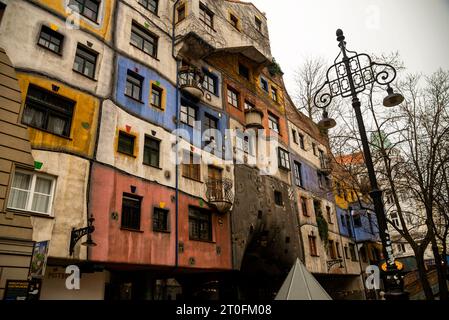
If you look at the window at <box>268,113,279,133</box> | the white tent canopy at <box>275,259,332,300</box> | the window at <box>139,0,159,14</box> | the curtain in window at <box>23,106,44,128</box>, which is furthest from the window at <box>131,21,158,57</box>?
the white tent canopy at <box>275,259,332,300</box>

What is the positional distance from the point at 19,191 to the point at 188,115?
8.84 metres

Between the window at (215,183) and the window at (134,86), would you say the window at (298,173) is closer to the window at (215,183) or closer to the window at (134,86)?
the window at (215,183)

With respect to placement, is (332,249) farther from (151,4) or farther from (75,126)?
(75,126)

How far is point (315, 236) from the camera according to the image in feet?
77.4

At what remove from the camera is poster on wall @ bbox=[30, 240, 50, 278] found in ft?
28.8

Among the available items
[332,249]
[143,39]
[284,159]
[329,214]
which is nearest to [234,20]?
[143,39]

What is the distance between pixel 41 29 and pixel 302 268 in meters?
11.3

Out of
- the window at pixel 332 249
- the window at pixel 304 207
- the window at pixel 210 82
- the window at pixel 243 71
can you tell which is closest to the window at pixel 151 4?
the window at pixel 210 82

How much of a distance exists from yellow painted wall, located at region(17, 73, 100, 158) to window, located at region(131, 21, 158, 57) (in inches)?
175

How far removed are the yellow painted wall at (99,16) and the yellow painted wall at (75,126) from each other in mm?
3030

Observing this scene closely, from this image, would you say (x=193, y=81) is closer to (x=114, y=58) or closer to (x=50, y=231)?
(x=114, y=58)

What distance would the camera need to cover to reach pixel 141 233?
12.0 metres

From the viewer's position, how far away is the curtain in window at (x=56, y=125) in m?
10.6
